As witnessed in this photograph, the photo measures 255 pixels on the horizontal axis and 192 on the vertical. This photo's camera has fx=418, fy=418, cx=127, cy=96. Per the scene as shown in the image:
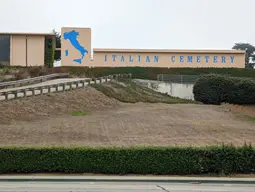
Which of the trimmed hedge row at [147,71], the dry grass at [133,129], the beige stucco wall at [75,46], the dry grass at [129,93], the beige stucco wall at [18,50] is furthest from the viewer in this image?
the beige stucco wall at [18,50]

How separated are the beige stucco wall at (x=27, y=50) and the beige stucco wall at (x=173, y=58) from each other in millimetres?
7950

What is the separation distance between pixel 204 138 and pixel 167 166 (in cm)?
849

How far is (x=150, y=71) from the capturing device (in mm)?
51312

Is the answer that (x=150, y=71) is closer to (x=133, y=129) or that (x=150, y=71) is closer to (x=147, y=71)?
(x=147, y=71)

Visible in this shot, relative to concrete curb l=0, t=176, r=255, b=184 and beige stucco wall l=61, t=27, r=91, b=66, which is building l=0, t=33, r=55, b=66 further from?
concrete curb l=0, t=176, r=255, b=184

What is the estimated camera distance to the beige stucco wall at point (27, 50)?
5353cm

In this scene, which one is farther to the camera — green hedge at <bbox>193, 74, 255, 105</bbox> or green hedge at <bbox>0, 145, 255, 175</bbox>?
green hedge at <bbox>193, 74, 255, 105</bbox>

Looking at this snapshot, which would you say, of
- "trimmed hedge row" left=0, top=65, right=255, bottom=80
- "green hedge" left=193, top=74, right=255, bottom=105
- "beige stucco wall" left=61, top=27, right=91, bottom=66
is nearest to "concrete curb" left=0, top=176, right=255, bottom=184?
"green hedge" left=193, top=74, right=255, bottom=105

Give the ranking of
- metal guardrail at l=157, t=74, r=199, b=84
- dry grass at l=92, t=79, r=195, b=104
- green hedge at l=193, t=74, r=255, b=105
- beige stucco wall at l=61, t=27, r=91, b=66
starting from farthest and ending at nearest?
1. beige stucco wall at l=61, t=27, r=91, b=66
2. metal guardrail at l=157, t=74, r=199, b=84
3. green hedge at l=193, t=74, r=255, b=105
4. dry grass at l=92, t=79, r=195, b=104

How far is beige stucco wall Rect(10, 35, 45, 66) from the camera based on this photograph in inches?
2108

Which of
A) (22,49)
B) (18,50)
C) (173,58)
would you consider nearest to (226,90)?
(173,58)

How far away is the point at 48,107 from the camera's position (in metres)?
28.7

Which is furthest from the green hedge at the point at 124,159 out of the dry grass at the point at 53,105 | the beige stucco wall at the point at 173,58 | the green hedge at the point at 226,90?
the beige stucco wall at the point at 173,58

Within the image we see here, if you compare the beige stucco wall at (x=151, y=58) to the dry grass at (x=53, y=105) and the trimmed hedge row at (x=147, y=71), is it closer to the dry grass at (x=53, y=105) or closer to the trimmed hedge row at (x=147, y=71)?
the trimmed hedge row at (x=147, y=71)
